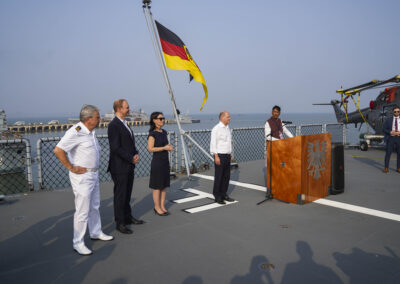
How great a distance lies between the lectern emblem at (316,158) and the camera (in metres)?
4.64

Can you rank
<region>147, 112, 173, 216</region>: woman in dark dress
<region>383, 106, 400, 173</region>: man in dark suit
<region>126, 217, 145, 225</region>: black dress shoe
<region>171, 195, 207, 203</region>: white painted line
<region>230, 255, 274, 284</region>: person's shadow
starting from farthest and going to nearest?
1. <region>383, 106, 400, 173</region>: man in dark suit
2. <region>171, 195, 207, 203</region>: white painted line
3. <region>147, 112, 173, 216</region>: woman in dark dress
4. <region>126, 217, 145, 225</region>: black dress shoe
5. <region>230, 255, 274, 284</region>: person's shadow

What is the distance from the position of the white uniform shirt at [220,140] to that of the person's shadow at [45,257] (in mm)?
2222

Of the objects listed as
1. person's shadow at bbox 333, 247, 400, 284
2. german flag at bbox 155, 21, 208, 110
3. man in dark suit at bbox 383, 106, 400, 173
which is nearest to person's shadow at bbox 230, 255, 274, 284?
person's shadow at bbox 333, 247, 400, 284

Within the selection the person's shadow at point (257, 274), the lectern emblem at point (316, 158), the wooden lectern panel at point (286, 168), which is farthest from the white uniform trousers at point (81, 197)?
the lectern emblem at point (316, 158)

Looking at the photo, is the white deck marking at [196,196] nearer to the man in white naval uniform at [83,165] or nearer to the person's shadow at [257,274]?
the man in white naval uniform at [83,165]

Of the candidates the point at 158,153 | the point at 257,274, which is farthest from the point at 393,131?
the point at 257,274

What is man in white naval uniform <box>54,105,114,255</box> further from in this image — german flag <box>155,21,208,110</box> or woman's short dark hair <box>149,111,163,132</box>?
german flag <box>155,21,208,110</box>

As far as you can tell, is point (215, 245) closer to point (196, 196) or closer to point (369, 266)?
point (369, 266)

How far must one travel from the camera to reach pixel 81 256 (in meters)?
2.96

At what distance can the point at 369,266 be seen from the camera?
2.63 metres

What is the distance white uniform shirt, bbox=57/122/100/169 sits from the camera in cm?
286

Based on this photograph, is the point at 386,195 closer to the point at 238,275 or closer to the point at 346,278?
the point at 346,278

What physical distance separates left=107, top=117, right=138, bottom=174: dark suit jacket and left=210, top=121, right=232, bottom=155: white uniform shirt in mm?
1520

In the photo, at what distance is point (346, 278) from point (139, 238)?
7.45 ft
